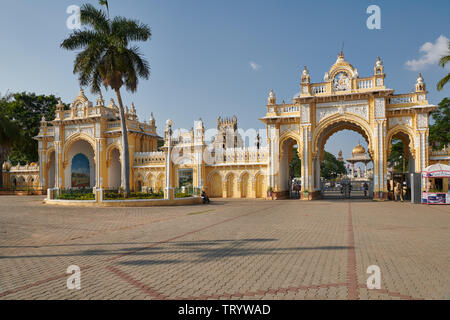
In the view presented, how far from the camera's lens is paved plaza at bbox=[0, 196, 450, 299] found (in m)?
4.68

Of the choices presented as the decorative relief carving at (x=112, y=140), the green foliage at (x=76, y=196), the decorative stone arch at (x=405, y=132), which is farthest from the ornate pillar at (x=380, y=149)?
the decorative relief carving at (x=112, y=140)

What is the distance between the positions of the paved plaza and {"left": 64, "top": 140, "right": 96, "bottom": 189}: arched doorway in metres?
25.0

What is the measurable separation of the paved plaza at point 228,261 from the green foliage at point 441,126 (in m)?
28.8

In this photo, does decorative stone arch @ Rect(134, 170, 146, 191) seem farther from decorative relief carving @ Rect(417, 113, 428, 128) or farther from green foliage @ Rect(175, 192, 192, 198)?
decorative relief carving @ Rect(417, 113, 428, 128)

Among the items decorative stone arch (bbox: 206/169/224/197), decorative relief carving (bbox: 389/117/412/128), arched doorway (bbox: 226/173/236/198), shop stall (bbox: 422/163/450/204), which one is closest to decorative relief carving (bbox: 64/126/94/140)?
decorative stone arch (bbox: 206/169/224/197)

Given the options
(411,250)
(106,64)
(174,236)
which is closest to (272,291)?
(411,250)

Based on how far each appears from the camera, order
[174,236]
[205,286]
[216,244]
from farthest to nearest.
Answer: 1. [174,236]
2. [216,244]
3. [205,286]

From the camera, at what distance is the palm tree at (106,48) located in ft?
68.9

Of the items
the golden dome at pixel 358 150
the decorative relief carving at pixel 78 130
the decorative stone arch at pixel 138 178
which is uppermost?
the decorative relief carving at pixel 78 130

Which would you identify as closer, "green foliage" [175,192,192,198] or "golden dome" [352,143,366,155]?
"green foliage" [175,192,192,198]

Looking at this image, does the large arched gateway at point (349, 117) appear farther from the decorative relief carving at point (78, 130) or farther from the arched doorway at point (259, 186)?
the decorative relief carving at point (78, 130)

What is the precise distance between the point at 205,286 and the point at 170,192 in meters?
16.7
